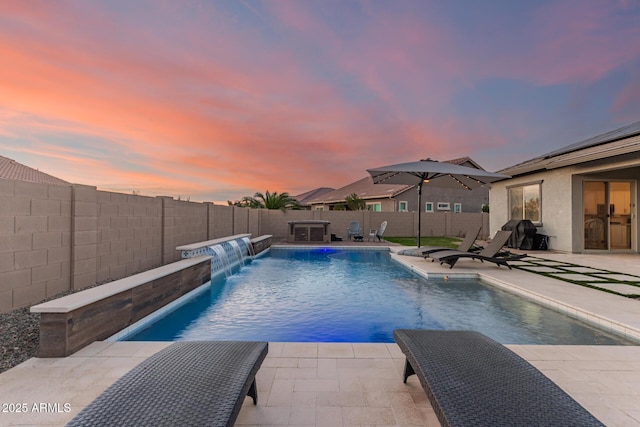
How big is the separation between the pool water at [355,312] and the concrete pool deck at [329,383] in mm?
823

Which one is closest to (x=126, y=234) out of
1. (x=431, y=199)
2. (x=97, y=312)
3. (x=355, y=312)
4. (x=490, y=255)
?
(x=97, y=312)

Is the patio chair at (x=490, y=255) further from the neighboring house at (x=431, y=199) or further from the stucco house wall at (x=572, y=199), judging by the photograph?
the neighboring house at (x=431, y=199)

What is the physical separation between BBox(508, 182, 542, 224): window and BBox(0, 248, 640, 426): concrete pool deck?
1015cm

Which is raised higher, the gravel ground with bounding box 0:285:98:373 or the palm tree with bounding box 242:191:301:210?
the palm tree with bounding box 242:191:301:210

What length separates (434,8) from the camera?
30.2 ft

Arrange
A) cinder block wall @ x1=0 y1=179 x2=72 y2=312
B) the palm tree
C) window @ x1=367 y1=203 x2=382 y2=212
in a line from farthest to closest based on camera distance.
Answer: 1. window @ x1=367 y1=203 x2=382 y2=212
2. the palm tree
3. cinder block wall @ x1=0 y1=179 x2=72 y2=312

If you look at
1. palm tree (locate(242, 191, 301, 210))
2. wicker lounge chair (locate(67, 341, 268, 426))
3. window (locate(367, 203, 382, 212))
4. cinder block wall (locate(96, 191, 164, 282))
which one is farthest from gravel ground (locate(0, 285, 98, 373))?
window (locate(367, 203, 382, 212))

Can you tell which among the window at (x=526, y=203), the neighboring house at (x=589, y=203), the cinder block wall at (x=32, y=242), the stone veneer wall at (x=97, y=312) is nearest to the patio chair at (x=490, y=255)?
the neighboring house at (x=589, y=203)

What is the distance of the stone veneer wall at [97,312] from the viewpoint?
108 inches

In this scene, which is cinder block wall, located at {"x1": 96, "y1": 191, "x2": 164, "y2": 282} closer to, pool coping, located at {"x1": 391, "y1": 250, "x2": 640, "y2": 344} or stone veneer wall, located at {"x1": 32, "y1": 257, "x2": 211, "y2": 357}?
stone veneer wall, located at {"x1": 32, "y1": 257, "x2": 211, "y2": 357}

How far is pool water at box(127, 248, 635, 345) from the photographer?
402cm

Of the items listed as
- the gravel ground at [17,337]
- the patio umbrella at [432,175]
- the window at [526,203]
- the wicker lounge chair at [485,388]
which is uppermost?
the patio umbrella at [432,175]

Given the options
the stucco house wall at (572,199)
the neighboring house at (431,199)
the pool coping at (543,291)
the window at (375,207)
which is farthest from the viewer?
the window at (375,207)

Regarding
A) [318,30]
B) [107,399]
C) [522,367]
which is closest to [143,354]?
[107,399]
